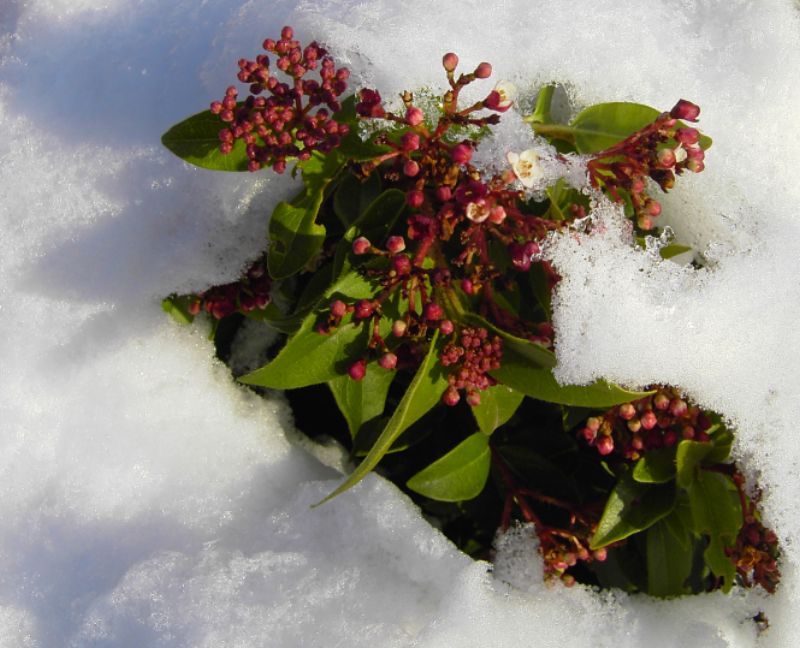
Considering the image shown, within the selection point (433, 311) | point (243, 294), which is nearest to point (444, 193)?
point (433, 311)

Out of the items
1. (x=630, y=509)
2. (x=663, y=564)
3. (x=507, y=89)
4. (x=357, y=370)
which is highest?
(x=507, y=89)

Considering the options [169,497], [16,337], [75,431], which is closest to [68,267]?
[16,337]

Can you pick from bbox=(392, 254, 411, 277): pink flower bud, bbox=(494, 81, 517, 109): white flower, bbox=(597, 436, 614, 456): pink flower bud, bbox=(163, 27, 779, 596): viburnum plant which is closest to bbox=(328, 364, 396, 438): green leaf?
bbox=(163, 27, 779, 596): viburnum plant

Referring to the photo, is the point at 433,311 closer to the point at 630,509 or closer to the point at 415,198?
the point at 415,198

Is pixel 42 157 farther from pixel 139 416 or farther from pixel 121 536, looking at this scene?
pixel 121 536

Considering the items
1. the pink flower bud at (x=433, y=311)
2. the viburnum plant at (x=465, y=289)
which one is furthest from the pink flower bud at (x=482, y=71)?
the pink flower bud at (x=433, y=311)

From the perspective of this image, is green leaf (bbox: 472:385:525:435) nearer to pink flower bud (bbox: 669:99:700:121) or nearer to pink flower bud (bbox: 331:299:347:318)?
pink flower bud (bbox: 331:299:347:318)

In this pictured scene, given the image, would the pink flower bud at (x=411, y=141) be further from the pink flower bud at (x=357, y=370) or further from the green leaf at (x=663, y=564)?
the green leaf at (x=663, y=564)
